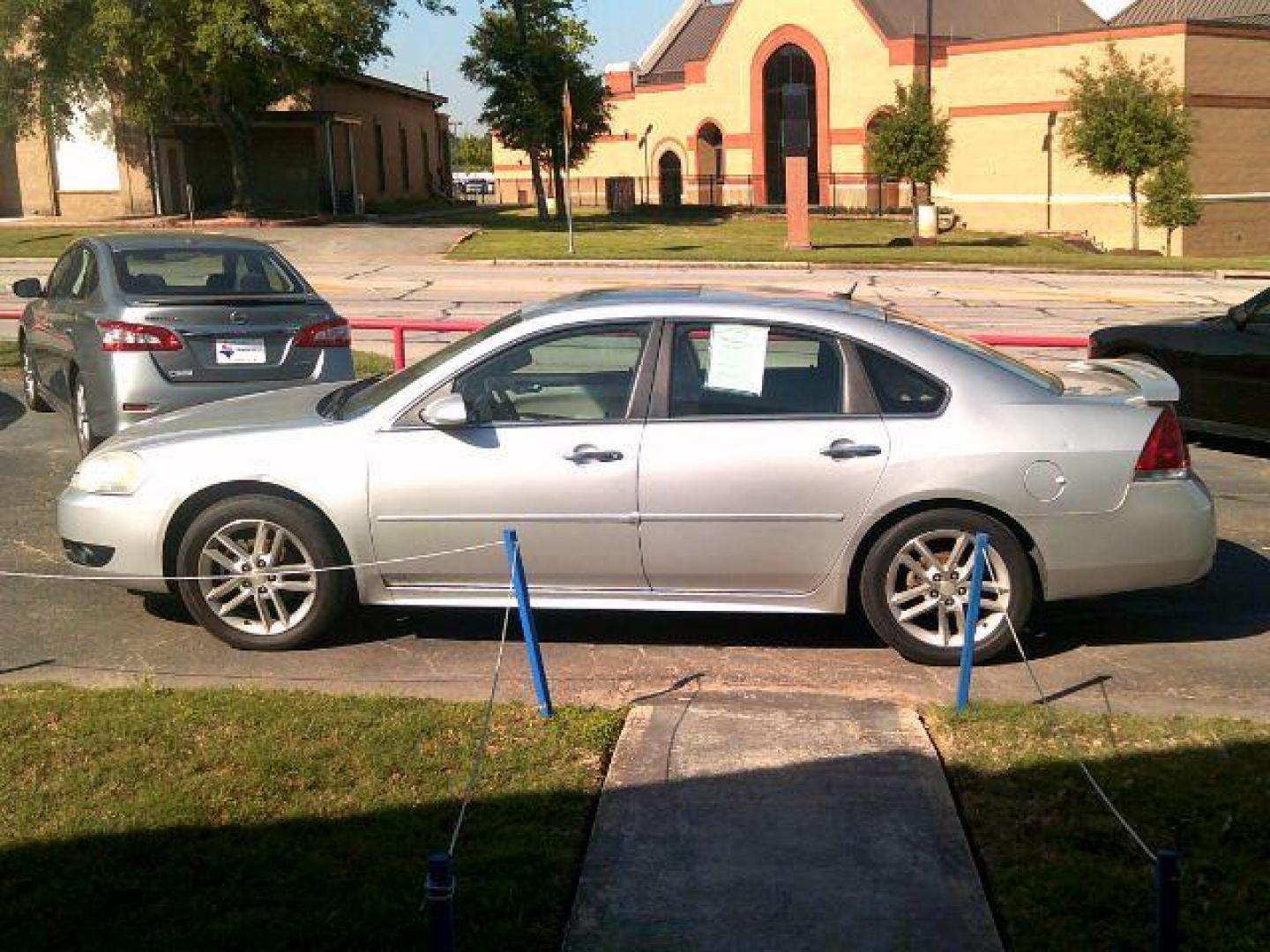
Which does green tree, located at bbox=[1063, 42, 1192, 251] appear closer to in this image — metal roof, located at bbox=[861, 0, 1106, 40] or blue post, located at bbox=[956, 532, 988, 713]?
metal roof, located at bbox=[861, 0, 1106, 40]

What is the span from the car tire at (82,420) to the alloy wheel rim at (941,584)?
19.6ft

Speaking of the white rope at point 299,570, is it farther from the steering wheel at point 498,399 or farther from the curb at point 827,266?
the curb at point 827,266

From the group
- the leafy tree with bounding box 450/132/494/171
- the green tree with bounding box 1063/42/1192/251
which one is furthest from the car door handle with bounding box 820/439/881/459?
the leafy tree with bounding box 450/132/494/171

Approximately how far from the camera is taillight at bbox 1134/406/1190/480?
6133 mm

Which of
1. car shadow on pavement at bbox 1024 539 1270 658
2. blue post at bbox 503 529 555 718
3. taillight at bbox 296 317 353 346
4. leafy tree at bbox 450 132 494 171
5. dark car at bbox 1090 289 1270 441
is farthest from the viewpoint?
leafy tree at bbox 450 132 494 171

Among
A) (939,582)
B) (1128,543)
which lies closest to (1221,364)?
(1128,543)

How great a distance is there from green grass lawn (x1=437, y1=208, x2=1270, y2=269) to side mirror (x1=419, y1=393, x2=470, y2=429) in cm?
2569

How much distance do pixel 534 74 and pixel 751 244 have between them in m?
14.0

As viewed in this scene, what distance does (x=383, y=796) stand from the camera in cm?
470

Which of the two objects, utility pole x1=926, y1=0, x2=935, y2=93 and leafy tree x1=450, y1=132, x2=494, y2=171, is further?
leafy tree x1=450, y1=132, x2=494, y2=171

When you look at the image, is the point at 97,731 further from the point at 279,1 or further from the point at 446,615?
the point at 279,1

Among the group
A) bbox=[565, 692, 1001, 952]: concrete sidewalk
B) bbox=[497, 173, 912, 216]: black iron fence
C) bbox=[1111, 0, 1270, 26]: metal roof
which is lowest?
bbox=[565, 692, 1001, 952]: concrete sidewalk

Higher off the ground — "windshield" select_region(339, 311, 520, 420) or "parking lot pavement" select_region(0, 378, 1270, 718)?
"windshield" select_region(339, 311, 520, 420)

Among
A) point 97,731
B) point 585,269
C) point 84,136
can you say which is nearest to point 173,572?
point 97,731
